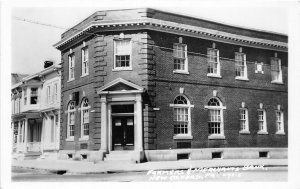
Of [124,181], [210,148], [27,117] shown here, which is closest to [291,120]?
[210,148]

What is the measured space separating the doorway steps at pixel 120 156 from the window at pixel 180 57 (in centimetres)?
426

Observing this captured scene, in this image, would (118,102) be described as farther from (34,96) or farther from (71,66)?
(34,96)

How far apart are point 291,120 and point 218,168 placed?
3188 millimetres

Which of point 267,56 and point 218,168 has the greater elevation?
point 267,56

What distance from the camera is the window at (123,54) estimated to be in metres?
19.3

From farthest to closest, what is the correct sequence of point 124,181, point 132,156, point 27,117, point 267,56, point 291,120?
point 27,117, point 267,56, point 132,156, point 291,120, point 124,181

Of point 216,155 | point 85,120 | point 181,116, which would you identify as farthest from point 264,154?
point 85,120

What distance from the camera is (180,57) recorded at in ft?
65.2

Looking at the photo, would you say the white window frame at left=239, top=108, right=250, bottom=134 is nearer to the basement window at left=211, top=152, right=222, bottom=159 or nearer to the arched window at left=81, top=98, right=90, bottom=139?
the basement window at left=211, top=152, right=222, bottom=159

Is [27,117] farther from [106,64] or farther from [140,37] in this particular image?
[140,37]

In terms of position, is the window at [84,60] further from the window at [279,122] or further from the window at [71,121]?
the window at [279,122]

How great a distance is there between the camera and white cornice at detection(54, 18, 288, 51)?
18.7 m

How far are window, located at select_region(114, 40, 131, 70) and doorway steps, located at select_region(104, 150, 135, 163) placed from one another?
3.62 metres

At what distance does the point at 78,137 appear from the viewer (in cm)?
1969
